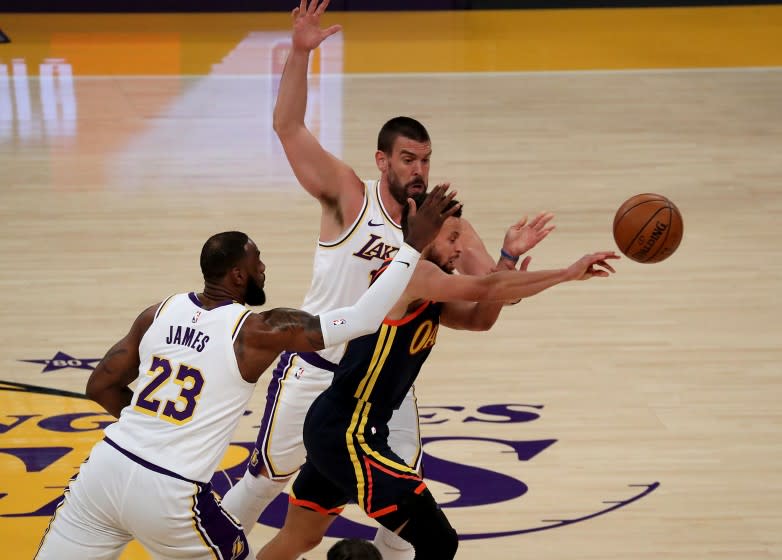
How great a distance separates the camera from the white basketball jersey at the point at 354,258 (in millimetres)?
5270

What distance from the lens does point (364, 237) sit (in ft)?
17.3

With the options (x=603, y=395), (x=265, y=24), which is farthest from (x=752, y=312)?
(x=265, y=24)

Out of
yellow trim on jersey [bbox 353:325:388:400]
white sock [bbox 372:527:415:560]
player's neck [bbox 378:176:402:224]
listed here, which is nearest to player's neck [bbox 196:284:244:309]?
yellow trim on jersey [bbox 353:325:388:400]

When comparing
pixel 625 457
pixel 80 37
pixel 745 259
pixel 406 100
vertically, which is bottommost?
pixel 625 457

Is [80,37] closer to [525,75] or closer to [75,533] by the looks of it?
[525,75]

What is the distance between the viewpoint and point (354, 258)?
528 cm

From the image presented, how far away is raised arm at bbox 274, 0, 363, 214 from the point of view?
17.7ft

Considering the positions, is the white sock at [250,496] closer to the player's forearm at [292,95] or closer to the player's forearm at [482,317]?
the player's forearm at [482,317]

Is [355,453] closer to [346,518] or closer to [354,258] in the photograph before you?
[354,258]

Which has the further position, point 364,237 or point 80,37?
point 80,37

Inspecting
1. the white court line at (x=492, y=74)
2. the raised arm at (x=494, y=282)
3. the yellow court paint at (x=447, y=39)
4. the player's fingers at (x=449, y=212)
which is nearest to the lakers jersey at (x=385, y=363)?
the raised arm at (x=494, y=282)

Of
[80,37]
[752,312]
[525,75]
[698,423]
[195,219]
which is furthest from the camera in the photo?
[80,37]

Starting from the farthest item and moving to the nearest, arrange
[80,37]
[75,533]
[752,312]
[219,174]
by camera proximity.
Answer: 1. [80,37]
2. [219,174]
3. [752,312]
4. [75,533]

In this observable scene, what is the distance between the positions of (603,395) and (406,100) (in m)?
8.31
